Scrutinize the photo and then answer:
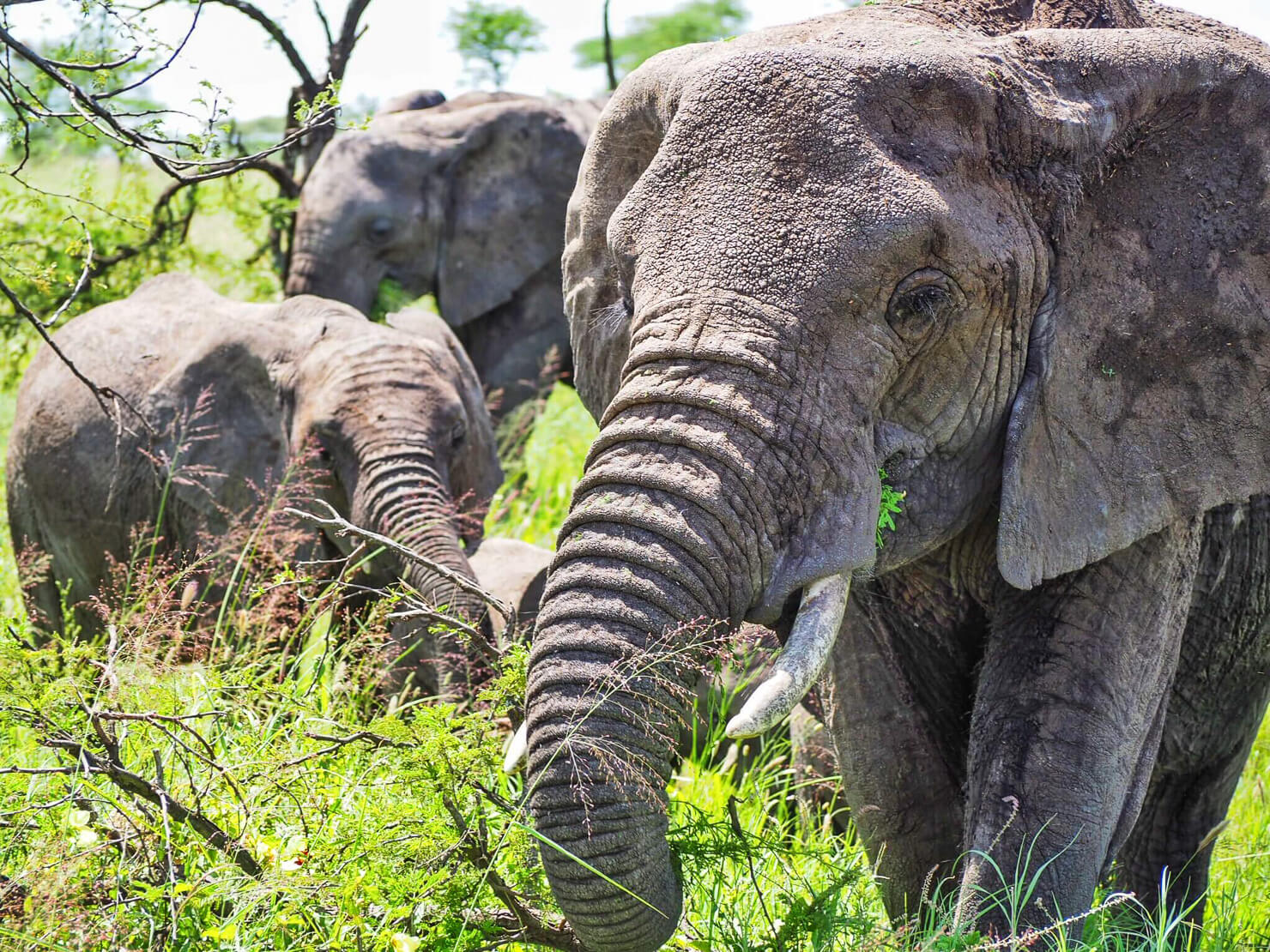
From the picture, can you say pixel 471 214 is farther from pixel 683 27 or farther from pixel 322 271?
pixel 683 27

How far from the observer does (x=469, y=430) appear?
6.16 meters

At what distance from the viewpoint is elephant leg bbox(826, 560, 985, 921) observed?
12.7 feet

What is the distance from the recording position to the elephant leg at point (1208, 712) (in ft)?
12.9

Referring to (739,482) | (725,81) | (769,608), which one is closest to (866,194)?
(725,81)

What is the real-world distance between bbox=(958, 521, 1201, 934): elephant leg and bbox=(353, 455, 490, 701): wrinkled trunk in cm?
205

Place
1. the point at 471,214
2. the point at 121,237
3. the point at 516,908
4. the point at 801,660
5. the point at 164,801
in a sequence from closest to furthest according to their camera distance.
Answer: the point at 801,660 < the point at 164,801 < the point at 516,908 < the point at 121,237 < the point at 471,214

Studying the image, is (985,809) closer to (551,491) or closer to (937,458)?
(937,458)

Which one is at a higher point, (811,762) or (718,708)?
(811,762)

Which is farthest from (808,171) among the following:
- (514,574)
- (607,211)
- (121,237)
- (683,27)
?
(683,27)

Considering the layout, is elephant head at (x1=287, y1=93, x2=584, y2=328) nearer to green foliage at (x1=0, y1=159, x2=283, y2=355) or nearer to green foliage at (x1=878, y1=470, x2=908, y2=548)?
green foliage at (x1=0, y1=159, x2=283, y2=355)

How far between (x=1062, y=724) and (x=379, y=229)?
307 inches

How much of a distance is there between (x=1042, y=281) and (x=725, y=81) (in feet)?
2.47

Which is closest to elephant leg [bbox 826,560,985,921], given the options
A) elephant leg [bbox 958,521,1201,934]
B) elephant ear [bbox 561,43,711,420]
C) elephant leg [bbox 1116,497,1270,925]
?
elephant leg [bbox 958,521,1201,934]

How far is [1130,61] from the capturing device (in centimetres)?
327
